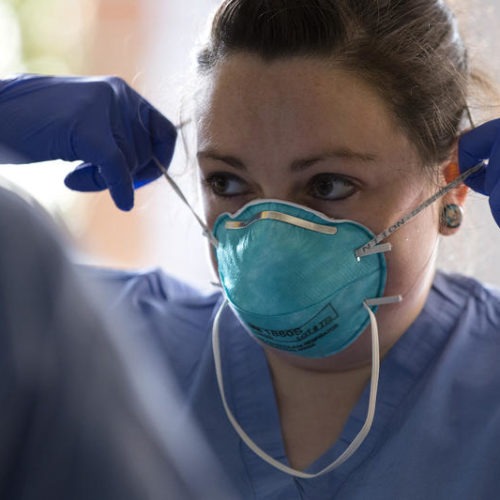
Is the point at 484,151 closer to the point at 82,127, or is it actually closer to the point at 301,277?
→ the point at 301,277

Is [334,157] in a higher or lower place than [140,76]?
higher

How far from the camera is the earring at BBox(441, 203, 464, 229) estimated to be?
51.0 inches

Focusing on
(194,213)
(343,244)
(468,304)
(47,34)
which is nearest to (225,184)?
(194,213)

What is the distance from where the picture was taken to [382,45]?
1.23 m

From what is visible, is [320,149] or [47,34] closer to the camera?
[320,149]

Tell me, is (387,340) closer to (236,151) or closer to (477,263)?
(236,151)

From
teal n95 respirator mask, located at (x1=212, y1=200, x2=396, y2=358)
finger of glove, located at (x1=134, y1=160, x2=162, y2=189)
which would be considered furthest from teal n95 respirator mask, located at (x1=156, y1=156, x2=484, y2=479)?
finger of glove, located at (x1=134, y1=160, x2=162, y2=189)

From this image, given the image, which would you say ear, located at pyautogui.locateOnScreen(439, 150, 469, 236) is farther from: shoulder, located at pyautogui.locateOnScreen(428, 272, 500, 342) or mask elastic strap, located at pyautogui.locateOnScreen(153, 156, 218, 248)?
mask elastic strap, located at pyautogui.locateOnScreen(153, 156, 218, 248)

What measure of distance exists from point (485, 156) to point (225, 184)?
36cm

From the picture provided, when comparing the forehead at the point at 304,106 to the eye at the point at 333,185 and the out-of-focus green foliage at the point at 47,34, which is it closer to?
the eye at the point at 333,185

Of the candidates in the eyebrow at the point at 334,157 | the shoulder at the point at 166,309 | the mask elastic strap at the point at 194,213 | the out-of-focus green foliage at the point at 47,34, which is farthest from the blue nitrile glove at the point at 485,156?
the out-of-focus green foliage at the point at 47,34

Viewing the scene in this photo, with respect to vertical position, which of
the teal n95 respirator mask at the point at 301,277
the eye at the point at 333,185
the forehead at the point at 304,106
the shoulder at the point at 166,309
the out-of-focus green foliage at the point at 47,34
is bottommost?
the out-of-focus green foliage at the point at 47,34

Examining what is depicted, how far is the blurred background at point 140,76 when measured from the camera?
1.54 metres

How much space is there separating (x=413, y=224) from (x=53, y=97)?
569 millimetres
